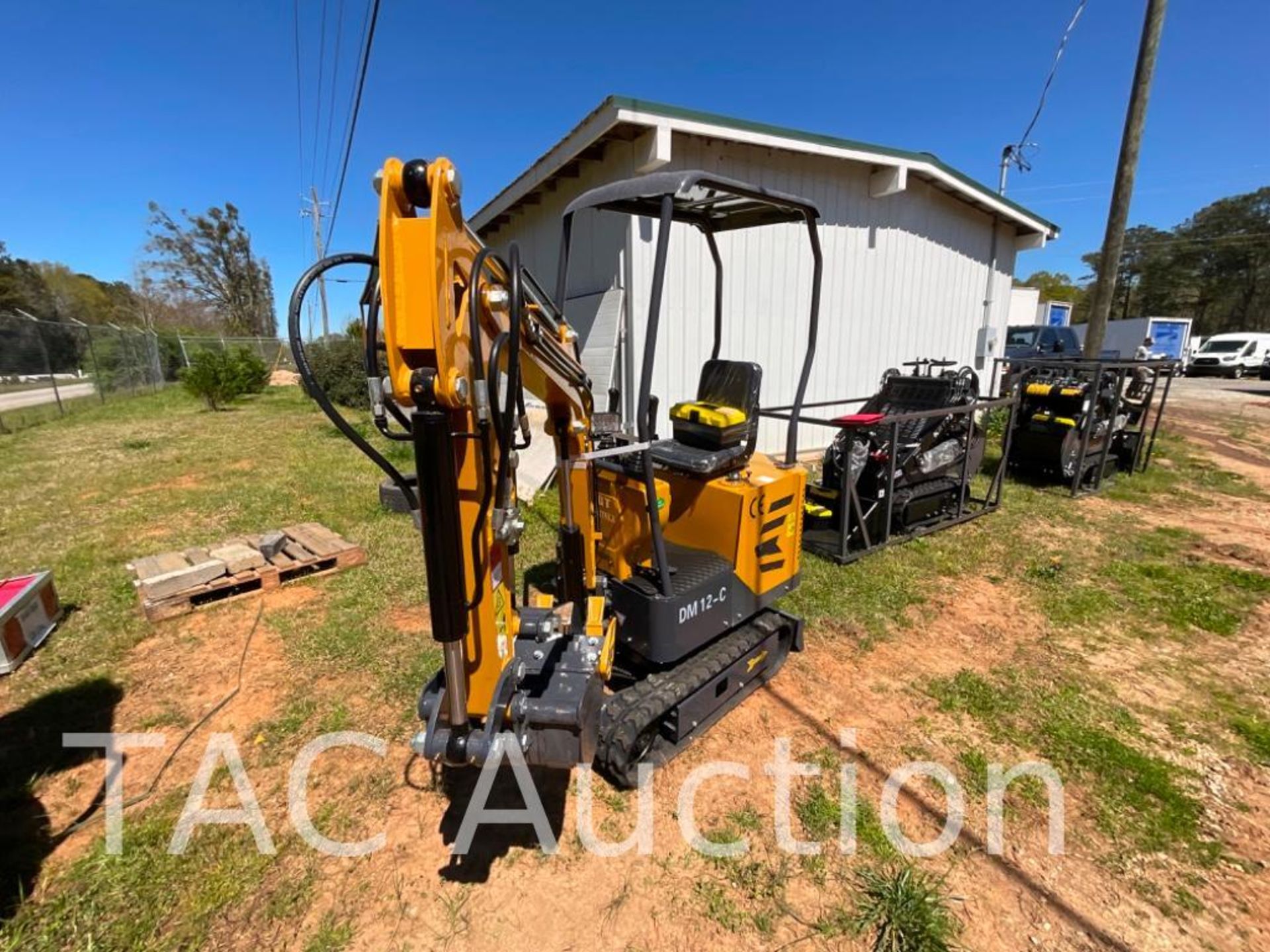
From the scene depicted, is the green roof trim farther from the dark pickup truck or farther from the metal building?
the dark pickup truck

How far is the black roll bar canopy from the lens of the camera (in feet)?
7.83

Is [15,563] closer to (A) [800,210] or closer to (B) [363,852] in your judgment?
(B) [363,852]

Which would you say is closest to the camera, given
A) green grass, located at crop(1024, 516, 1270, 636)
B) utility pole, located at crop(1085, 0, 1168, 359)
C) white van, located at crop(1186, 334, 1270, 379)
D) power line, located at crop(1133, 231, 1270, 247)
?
green grass, located at crop(1024, 516, 1270, 636)

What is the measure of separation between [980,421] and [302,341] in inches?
279

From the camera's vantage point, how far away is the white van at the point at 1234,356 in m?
25.0

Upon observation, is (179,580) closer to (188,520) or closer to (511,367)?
(188,520)

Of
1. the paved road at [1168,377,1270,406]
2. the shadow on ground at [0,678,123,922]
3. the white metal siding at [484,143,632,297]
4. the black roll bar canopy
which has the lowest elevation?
the paved road at [1168,377,1270,406]

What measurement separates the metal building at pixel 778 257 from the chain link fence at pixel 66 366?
10.9m

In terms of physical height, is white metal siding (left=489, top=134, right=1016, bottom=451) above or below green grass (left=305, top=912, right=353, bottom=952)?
above

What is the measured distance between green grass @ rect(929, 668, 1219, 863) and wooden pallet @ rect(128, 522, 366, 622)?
15.4 ft

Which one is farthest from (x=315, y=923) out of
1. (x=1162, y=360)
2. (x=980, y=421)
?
(x=1162, y=360)

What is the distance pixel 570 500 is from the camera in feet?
8.46

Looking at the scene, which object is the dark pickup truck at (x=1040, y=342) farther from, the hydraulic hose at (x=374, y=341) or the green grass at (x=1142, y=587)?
the hydraulic hose at (x=374, y=341)

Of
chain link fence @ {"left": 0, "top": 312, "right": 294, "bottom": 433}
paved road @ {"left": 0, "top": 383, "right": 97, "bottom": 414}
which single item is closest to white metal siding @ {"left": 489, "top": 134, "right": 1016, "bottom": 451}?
chain link fence @ {"left": 0, "top": 312, "right": 294, "bottom": 433}
